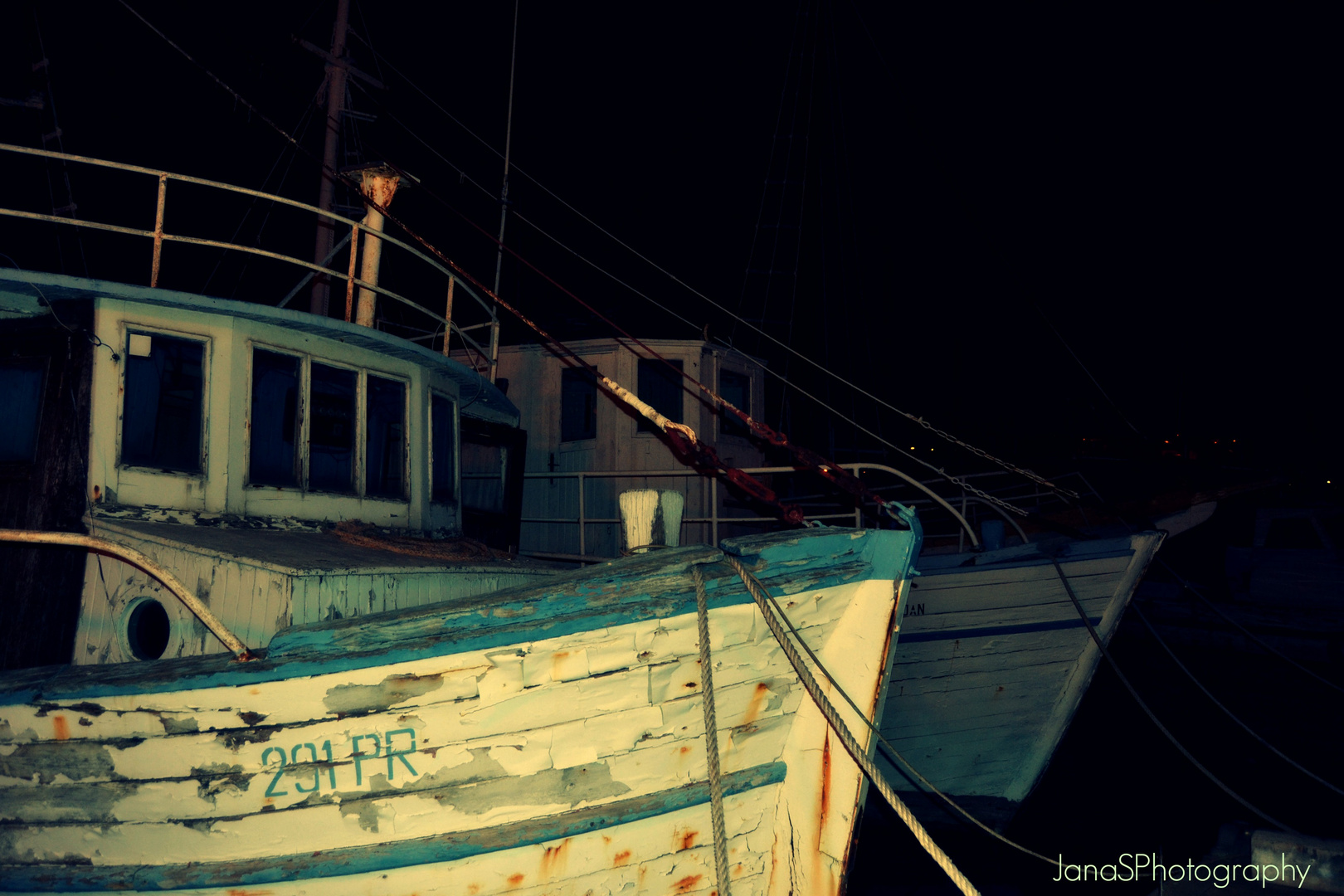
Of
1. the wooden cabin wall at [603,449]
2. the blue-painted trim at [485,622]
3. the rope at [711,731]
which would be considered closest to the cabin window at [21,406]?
the blue-painted trim at [485,622]

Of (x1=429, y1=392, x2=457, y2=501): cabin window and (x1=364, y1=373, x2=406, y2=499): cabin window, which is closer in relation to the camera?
(x1=364, y1=373, x2=406, y2=499): cabin window

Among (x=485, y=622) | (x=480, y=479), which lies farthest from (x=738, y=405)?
(x=485, y=622)

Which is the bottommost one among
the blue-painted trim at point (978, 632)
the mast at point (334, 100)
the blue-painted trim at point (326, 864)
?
the blue-painted trim at point (326, 864)

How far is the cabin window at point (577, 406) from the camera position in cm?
1059

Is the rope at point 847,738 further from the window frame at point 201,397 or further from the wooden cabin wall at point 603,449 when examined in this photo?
the wooden cabin wall at point 603,449

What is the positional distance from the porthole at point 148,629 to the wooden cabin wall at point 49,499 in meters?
0.36

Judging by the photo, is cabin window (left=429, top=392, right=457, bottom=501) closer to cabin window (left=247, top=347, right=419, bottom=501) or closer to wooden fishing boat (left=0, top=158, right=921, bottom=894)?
cabin window (left=247, top=347, right=419, bottom=501)

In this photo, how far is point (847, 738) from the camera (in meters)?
2.94

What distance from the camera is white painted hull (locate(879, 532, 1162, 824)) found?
7.17m

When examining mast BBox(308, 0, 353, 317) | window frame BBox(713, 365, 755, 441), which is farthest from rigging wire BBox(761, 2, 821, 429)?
mast BBox(308, 0, 353, 317)

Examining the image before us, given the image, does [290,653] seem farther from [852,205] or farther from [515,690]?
[852,205]

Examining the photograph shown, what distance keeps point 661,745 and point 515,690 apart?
28.4 inches

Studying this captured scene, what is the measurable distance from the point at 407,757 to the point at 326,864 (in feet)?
1.97

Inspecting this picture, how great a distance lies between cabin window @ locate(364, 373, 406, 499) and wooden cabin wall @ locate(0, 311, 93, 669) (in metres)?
1.68
